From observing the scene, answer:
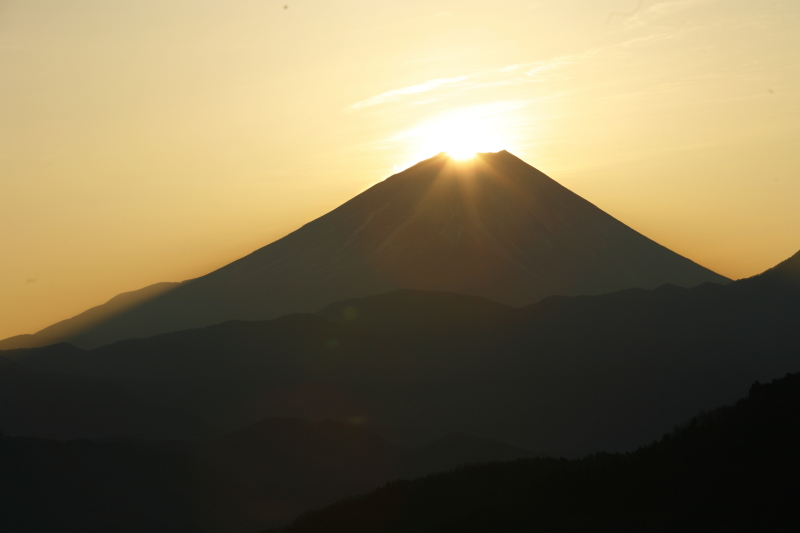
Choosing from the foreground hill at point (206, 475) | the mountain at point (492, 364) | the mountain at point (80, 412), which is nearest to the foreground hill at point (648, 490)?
the foreground hill at point (206, 475)

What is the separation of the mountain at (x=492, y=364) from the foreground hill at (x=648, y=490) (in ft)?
284

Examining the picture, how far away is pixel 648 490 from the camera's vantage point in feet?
70.0

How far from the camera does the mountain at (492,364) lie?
125m

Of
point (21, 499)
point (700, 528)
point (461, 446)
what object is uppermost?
point (700, 528)

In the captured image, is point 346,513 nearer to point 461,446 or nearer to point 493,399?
point 461,446

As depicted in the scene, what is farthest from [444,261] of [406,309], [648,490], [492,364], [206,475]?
[648,490]

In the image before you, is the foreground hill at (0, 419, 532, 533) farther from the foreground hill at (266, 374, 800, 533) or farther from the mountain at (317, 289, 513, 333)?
the mountain at (317, 289, 513, 333)

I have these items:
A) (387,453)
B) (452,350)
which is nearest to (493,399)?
(452,350)

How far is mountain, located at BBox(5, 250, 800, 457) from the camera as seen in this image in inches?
4926

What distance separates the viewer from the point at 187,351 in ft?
575

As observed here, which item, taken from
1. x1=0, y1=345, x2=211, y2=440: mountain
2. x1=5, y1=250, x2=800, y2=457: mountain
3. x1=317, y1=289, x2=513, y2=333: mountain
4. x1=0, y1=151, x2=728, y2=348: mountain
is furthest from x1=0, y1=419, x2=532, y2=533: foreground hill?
x1=0, y1=151, x2=728, y2=348: mountain

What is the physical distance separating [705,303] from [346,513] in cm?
15744

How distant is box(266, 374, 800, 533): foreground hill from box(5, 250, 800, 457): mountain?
86613mm

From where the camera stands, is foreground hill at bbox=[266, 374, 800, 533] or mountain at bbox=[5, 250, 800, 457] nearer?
foreground hill at bbox=[266, 374, 800, 533]
